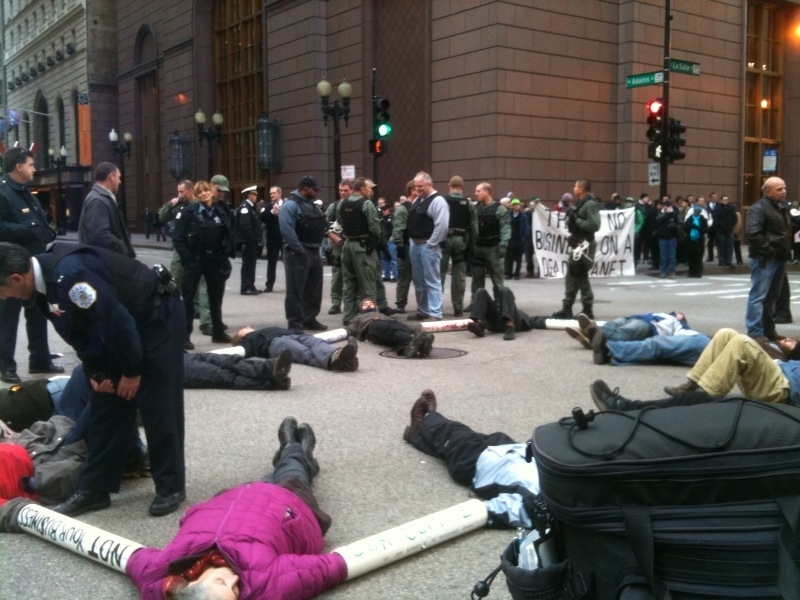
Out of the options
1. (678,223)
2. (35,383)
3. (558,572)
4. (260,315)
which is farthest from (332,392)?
(678,223)

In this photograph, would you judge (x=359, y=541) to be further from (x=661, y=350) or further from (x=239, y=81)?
(x=239, y=81)

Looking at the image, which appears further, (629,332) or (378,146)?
(378,146)

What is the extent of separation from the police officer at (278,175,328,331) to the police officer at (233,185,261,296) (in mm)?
4984

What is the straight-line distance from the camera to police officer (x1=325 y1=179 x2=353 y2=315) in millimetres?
12717

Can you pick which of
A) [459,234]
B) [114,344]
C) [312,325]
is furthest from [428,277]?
[114,344]

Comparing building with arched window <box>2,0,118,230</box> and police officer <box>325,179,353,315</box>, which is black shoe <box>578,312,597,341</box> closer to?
police officer <box>325,179,353,315</box>

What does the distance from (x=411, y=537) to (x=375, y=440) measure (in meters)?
2.16

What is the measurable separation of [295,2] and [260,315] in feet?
64.6

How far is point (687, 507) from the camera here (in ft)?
9.49

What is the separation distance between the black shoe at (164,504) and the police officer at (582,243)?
7786 mm

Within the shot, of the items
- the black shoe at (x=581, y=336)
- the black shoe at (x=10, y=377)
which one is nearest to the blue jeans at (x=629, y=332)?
the black shoe at (x=581, y=336)

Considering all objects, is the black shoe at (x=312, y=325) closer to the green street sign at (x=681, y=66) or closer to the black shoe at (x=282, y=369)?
the black shoe at (x=282, y=369)

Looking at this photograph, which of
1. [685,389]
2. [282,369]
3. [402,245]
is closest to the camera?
[685,389]

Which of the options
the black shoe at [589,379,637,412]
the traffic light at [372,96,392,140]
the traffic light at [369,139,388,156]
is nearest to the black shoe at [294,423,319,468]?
the black shoe at [589,379,637,412]
